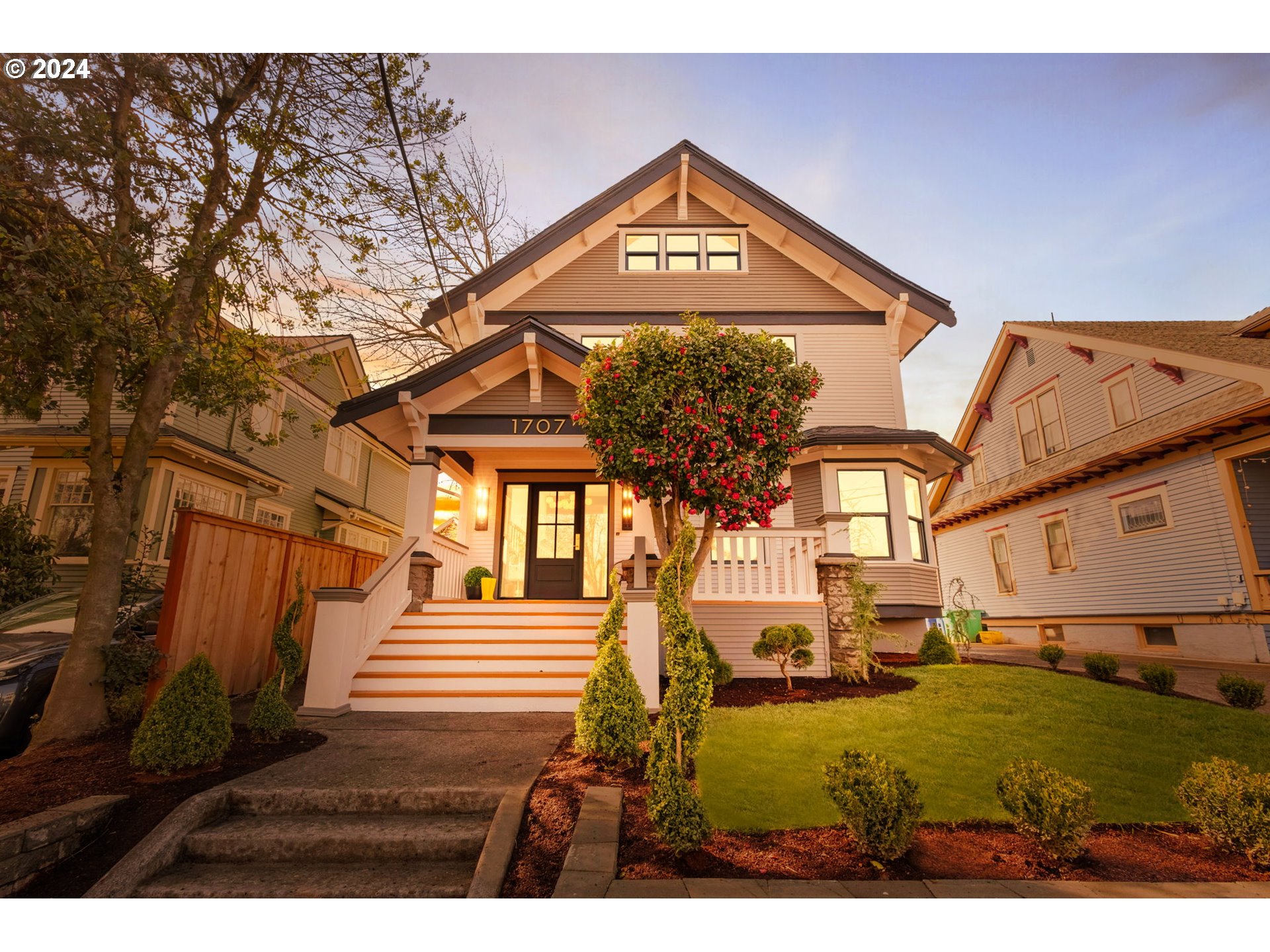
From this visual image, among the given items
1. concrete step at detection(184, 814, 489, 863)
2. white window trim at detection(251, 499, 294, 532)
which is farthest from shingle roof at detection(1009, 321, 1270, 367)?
white window trim at detection(251, 499, 294, 532)

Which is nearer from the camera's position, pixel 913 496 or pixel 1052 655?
pixel 1052 655

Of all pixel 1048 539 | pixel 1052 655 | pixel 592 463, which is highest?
pixel 592 463

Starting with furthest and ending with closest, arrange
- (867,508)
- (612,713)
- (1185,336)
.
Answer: (1185,336)
(867,508)
(612,713)

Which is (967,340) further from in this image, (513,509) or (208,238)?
(208,238)

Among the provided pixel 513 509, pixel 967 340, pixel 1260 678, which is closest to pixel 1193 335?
pixel 967 340

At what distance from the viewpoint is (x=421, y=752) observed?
497cm

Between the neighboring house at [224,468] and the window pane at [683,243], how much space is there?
283 inches

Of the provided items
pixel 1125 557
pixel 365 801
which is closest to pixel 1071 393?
pixel 1125 557

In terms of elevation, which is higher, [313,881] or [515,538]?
[515,538]

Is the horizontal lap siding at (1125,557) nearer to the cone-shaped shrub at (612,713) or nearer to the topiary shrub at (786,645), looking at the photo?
the topiary shrub at (786,645)

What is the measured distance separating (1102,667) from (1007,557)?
36.1 ft

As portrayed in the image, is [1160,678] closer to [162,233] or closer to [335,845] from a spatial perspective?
[335,845]

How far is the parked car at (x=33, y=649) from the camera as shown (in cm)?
512

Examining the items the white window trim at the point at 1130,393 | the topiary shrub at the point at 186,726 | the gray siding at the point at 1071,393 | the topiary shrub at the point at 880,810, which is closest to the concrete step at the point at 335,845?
the topiary shrub at the point at 186,726
